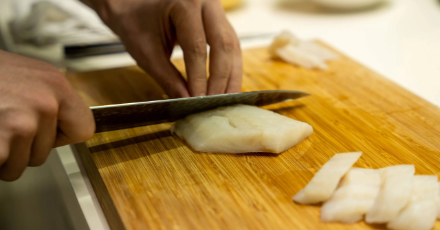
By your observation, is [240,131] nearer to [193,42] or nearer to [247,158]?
[247,158]

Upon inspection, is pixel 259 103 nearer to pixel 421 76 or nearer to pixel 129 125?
pixel 129 125

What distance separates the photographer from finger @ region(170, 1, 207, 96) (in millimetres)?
1763

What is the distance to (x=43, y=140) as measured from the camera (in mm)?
1222

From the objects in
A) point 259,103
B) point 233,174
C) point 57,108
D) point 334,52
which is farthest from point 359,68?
point 57,108

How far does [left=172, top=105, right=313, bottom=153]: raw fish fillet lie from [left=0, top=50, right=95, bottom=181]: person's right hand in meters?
0.45

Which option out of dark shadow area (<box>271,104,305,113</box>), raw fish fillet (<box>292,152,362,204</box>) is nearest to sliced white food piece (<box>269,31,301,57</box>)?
dark shadow area (<box>271,104,305,113</box>)

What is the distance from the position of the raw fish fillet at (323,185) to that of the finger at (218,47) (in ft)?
2.17

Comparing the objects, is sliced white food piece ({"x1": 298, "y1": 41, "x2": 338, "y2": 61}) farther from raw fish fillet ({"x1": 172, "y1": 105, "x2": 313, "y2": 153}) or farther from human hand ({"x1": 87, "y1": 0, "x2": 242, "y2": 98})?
raw fish fillet ({"x1": 172, "y1": 105, "x2": 313, "y2": 153})

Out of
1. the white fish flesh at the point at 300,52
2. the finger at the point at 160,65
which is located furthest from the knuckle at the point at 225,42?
the white fish flesh at the point at 300,52

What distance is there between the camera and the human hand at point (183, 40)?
177cm

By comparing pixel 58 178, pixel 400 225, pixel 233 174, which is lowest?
pixel 58 178

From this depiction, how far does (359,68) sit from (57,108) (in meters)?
1.81

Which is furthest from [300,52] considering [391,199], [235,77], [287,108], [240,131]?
[391,199]

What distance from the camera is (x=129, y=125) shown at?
5.41 feet
